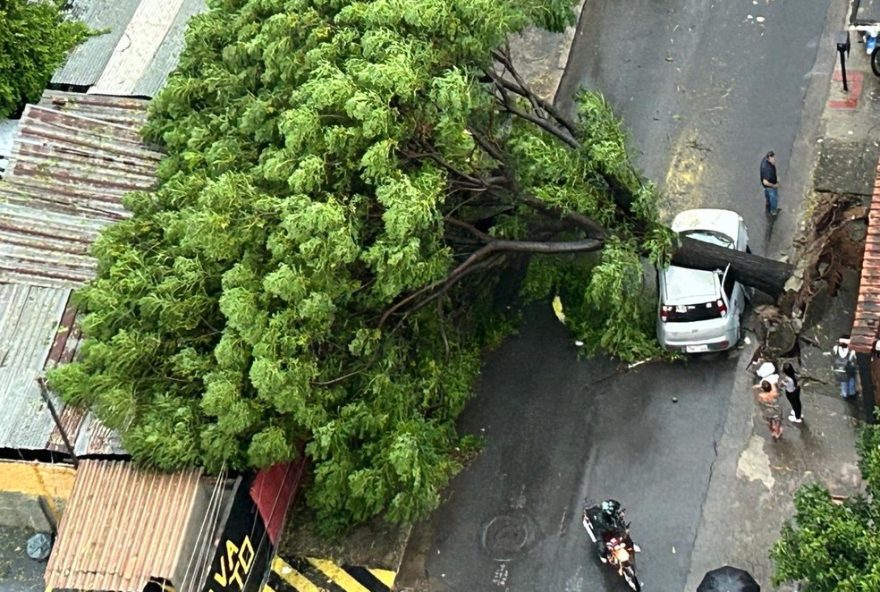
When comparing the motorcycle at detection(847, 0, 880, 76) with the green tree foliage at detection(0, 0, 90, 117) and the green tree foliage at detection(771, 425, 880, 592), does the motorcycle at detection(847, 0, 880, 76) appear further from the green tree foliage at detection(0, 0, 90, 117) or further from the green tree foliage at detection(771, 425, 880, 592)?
the green tree foliage at detection(0, 0, 90, 117)

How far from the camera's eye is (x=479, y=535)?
1995 cm

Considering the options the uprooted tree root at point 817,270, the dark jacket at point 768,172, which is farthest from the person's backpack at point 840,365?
the dark jacket at point 768,172

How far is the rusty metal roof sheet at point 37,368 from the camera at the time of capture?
58.8 ft

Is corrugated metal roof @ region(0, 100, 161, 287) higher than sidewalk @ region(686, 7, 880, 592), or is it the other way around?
corrugated metal roof @ region(0, 100, 161, 287)

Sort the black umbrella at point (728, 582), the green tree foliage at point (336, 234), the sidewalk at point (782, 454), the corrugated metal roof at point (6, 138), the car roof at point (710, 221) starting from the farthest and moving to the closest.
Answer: the corrugated metal roof at point (6, 138), the car roof at point (710, 221), the sidewalk at point (782, 454), the black umbrella at point (728, 582), the green tree foliage at point (336, 234)

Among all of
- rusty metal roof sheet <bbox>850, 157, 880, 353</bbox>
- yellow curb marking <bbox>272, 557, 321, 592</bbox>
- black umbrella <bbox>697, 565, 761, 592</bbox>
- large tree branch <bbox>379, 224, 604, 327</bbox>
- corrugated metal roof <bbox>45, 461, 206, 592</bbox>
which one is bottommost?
yellow curb marking <bbox>272, 557, 321, 592</bbox>

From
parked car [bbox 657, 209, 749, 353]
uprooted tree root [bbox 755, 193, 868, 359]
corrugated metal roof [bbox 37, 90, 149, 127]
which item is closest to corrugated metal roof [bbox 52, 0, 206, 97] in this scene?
corrugated metal roof [bbox 37, 90, 149, 127]

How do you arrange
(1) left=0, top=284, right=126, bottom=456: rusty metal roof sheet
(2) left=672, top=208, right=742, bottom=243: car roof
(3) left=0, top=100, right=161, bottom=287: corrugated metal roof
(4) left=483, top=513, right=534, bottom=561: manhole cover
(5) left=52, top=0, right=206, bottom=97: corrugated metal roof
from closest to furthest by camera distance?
(1) left=0, top=284, right=126, bottom=456: rusty metal roof sheet, (4) left=483, top=513, right=534, bottom=561: manhole cover, (3) left=0, top=100, right=161, bottom=287: corrugated metal roof, (2) left=672, top=208, right=742, bottom=243: car roof, (5) left=52, top=0, right=206, bottom=97: corrugated metal roof

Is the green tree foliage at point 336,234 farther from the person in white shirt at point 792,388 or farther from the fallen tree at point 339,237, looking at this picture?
the person in white shirt at point 792,388

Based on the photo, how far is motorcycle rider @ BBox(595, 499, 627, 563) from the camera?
60.8 feet

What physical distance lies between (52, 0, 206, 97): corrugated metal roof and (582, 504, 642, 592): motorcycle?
11663 mm

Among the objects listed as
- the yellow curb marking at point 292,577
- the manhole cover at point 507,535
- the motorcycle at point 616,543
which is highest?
the motorcycle at point 616,543

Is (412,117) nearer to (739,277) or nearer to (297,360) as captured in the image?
(297,360)

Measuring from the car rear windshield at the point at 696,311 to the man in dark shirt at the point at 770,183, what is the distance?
3.35 metres
